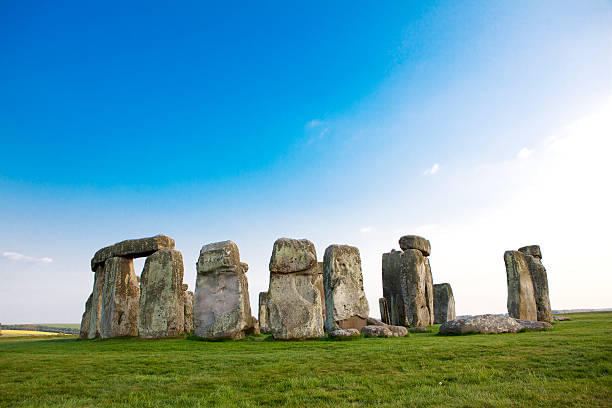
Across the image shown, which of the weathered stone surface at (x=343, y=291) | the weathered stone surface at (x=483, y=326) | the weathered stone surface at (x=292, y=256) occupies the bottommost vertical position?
the weathered stone surface at (x=483, y=326)

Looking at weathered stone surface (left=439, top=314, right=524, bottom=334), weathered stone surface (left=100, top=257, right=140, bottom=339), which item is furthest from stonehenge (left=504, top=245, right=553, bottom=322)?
weathered stone surface (left=100, top=257, right=140, bottom=339)

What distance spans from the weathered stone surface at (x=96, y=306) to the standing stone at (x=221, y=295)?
6.63m

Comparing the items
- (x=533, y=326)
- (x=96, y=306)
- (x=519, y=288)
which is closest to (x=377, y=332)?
(x=533, y=326)

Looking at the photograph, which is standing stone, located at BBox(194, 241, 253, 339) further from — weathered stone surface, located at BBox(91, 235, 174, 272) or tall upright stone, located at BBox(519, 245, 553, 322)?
tall upright stone, located at BBox(519, 245, 553, 322)

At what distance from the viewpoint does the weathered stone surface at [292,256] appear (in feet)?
44.1

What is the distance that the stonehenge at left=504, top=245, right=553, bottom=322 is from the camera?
17.5 meters

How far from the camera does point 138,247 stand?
56.7 feet

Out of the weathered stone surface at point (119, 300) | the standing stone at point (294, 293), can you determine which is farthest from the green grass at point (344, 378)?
the weathered stone surface at point (119, 300)

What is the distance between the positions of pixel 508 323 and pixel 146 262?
42.2 ft

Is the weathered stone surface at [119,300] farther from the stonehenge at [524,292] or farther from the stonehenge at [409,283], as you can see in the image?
the stonehenge at [524,292]

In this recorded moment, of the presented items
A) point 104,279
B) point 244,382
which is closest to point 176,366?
point 244,382

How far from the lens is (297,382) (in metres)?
6.60

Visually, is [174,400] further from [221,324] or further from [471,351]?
[221,324]

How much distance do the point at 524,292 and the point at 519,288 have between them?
336 mm
